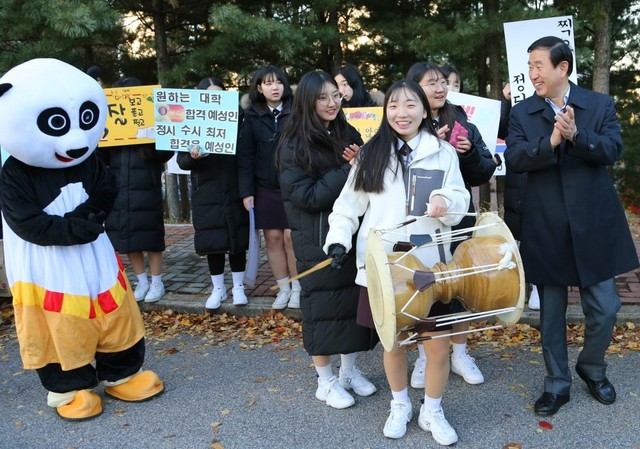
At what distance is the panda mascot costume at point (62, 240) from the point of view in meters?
3.47

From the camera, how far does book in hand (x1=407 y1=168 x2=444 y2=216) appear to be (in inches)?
121

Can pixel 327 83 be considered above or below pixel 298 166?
above

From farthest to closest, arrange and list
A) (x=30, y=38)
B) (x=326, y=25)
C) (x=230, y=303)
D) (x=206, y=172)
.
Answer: (x=326, y=25) < (x=30, y=38) < (x=230, y=303) < (x=206, y=172)

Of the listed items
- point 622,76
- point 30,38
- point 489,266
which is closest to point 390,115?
point 489,266

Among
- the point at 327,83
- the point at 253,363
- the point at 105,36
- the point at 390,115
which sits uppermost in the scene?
the point at 105,36

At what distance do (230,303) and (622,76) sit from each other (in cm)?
813

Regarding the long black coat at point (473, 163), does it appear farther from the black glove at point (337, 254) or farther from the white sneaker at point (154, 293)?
A: the white sneaker at point (154, 293)

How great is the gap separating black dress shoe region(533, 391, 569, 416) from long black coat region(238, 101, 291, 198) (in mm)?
2696

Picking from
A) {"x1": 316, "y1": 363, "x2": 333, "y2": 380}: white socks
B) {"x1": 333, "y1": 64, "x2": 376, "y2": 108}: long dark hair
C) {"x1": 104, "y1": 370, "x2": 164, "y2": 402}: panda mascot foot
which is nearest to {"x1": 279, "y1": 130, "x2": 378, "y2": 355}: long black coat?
{"x1": 316, "y1": 363, "x2": 333, "y2": 380}: white socks

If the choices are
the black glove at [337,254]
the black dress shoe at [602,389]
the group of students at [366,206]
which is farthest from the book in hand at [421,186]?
the black dress shoe at [602,389]

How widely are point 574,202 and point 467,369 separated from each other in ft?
4.43

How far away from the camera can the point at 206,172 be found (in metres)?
5.25

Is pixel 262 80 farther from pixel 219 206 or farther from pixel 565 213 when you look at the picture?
pixel 565 213

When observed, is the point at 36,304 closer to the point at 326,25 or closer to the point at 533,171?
the point at 533,171
